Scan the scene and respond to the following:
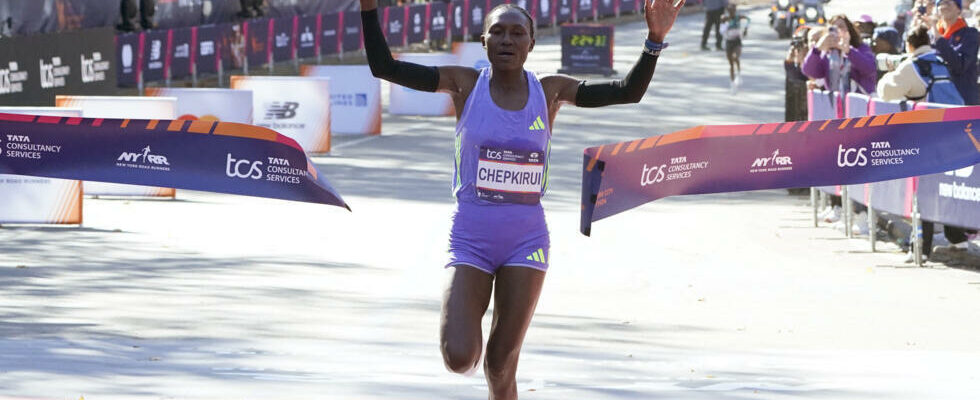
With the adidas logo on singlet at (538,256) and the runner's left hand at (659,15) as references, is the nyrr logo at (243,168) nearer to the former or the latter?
the adidas logo on singlet at (538,256)

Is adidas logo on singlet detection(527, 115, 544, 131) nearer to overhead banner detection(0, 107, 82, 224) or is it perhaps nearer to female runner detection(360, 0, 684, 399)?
female runner detection(360, 0, 684, 399)

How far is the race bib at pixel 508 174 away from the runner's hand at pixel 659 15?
65 centimetres

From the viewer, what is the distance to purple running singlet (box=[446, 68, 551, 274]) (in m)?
6.43

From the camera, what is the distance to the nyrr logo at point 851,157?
35.2ft

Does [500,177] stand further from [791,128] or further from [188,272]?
[188,272]

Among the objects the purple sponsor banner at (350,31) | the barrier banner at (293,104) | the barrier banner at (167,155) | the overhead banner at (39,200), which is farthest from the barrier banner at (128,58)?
the barrier banner at (167,155)

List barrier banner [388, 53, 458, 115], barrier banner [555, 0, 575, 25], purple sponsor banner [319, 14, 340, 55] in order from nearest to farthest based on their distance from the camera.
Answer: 1. barrier banner [388, 53, 458, 115]
2. purple sponsor banner [319, 14, 340, 55]
3. barrier banner [555, 0, 575, 25]

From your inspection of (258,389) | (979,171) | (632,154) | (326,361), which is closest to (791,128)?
(632,154)

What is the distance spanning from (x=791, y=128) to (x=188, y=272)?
4.90m

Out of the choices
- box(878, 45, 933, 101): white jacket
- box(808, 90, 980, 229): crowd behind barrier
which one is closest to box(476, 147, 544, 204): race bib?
box(808, 90, 980, 229): crowd behind barrier

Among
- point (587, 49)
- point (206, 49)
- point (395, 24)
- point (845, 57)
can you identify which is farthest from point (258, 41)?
point (845, 57)

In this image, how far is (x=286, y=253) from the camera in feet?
46.7

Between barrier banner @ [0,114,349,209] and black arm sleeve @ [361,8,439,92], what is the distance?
2837 mm

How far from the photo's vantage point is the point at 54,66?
24.7m
